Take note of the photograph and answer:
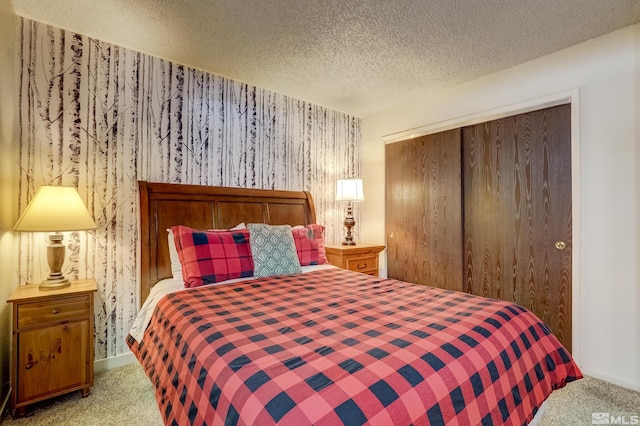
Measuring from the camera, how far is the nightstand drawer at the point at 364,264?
10.8 feet

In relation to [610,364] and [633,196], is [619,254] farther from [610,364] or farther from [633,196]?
[610,364]

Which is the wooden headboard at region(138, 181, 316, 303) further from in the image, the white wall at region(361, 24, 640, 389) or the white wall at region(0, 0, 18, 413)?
the white wall at region(361, 24, 640, 389)

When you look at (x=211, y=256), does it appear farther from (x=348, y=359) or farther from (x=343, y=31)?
(x=343, y=31)

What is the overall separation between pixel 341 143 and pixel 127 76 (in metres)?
2.38

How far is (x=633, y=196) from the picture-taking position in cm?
209

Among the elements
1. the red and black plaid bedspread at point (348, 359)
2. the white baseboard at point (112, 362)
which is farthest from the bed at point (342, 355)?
the white baseboard at point (112, 362)

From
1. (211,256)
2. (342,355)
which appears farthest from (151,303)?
(342,355)

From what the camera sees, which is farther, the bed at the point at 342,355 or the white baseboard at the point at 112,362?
the white baseboard at the point at 112,362

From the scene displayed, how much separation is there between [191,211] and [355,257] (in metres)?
1.74

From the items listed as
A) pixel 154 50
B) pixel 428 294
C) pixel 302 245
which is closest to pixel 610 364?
pixel 428 294

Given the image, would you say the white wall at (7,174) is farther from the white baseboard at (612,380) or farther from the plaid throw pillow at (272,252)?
the white baseboard at (612,380)

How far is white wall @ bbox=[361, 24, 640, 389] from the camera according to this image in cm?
Answer: 210

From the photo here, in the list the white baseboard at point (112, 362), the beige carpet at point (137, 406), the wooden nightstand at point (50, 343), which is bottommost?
the beige carpet at point (137, 406)

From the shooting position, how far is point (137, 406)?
1.85m
